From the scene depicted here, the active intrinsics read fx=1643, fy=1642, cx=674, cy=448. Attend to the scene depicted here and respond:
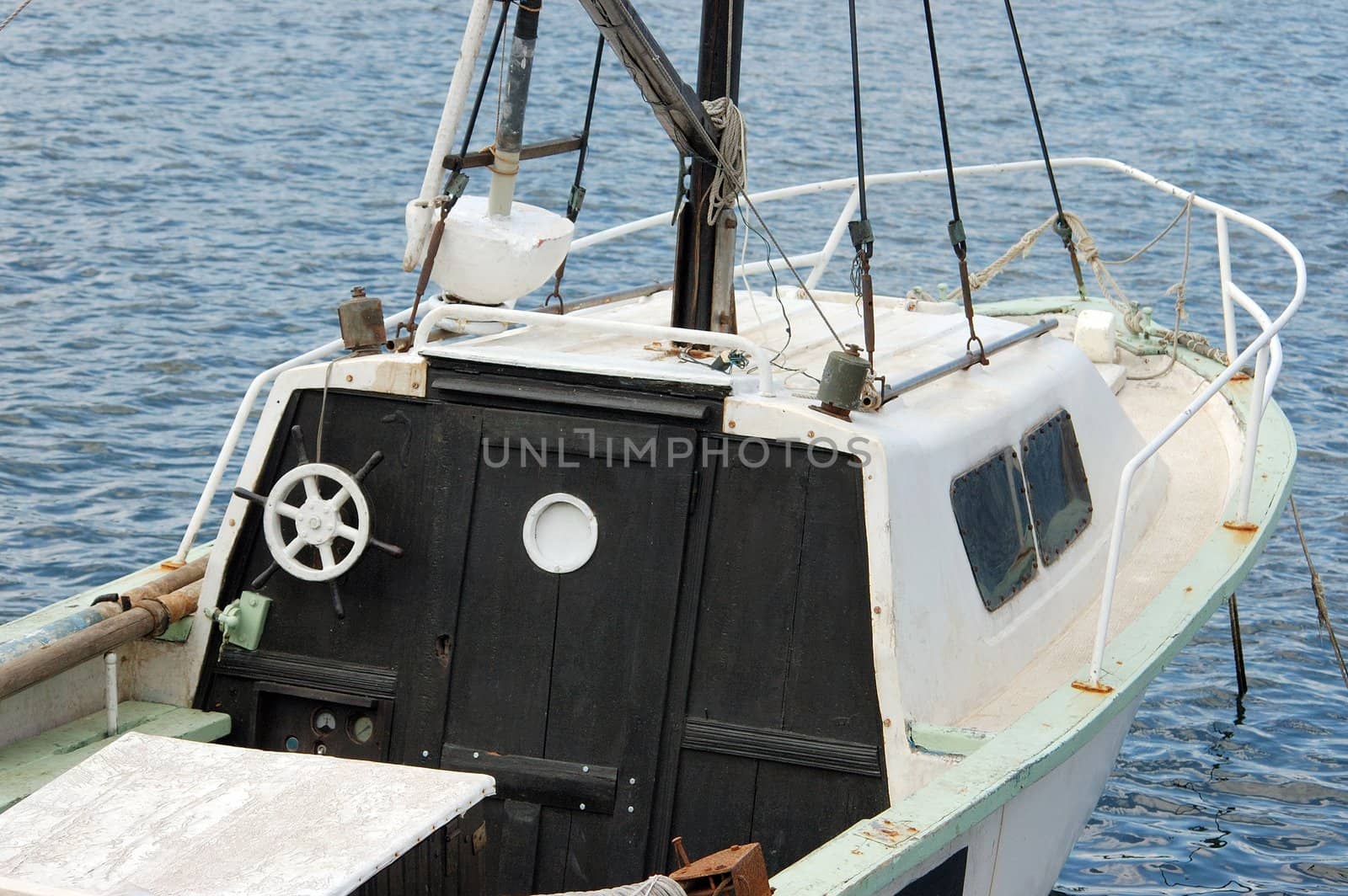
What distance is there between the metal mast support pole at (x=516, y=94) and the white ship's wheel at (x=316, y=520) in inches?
49.6

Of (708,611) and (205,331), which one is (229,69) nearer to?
(205,331)

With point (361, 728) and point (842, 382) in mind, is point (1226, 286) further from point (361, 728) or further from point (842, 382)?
point (361, 728)

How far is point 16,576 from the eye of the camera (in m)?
11.3

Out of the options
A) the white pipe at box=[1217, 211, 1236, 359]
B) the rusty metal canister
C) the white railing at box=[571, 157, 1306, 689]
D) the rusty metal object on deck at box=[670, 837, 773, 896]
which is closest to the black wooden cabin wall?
the rusty metal canister

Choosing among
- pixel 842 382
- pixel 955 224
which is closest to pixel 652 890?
pixel 842 382

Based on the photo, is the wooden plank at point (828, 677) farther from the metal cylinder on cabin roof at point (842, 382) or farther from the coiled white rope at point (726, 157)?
the coiled white rope at point (726, 157)

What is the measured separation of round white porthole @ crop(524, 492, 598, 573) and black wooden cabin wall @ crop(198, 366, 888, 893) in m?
0.05

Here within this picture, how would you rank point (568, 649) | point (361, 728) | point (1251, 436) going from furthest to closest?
point (1251, 436) < point (361, 728) < point (568, 649)

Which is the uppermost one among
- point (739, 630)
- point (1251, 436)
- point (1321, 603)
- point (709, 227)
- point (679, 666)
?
point (709, 227)

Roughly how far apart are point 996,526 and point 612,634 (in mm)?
1735

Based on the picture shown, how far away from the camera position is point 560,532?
6.17 meters

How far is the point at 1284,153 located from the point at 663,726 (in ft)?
69.0

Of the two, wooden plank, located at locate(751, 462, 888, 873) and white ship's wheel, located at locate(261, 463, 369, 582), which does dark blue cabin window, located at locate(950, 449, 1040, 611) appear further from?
white ship's wheel, located at locate(261, 463, 369, 582)

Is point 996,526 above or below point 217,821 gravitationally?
above
